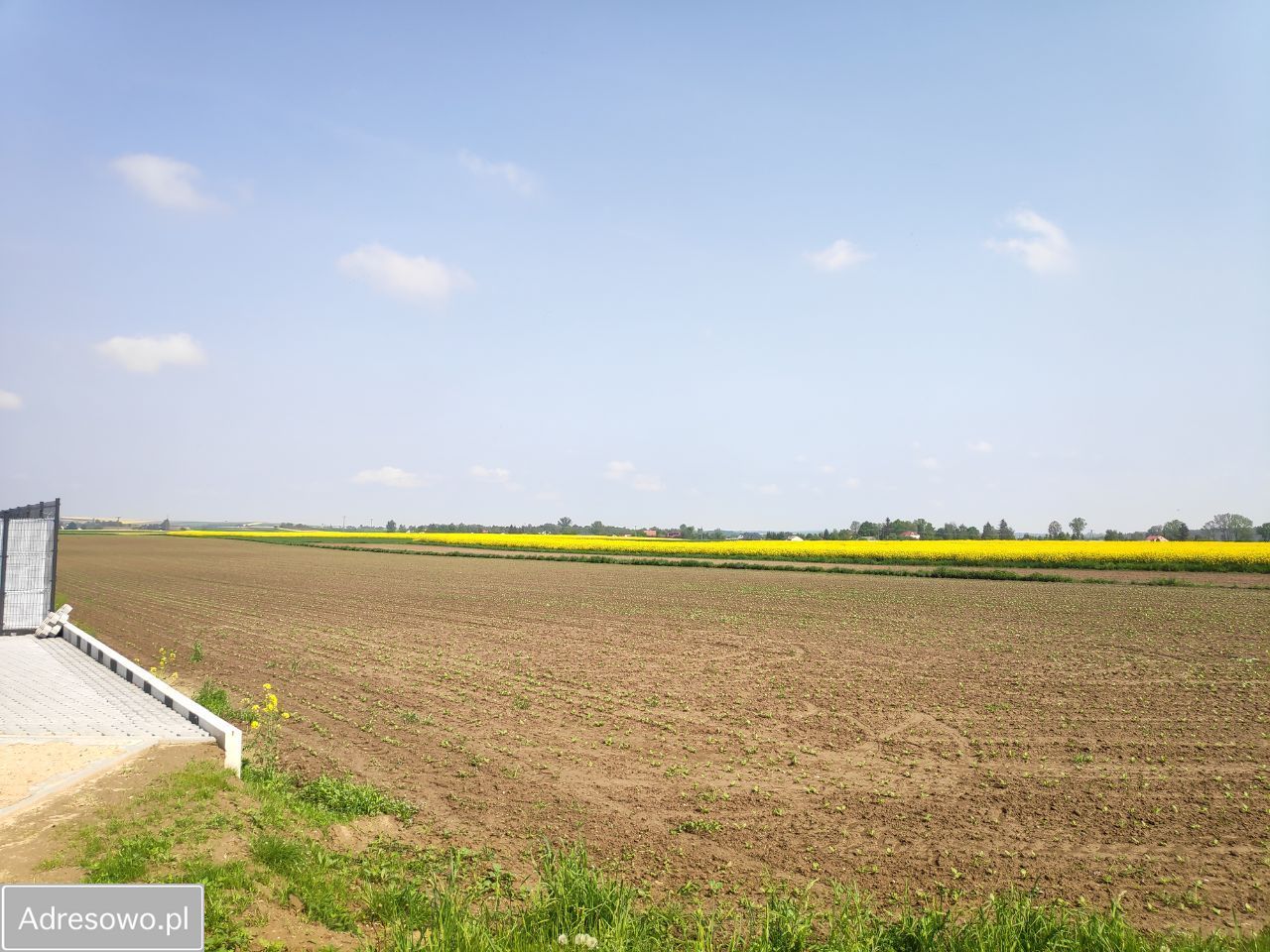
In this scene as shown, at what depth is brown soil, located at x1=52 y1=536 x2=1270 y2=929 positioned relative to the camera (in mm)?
6480

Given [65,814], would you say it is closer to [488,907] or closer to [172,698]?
[488,907]

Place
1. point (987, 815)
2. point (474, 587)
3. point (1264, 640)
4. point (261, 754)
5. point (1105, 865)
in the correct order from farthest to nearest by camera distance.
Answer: point (474, 587) < point (1264, 640) < point (261, 754) < point (987, 815) < point (1105, 865)

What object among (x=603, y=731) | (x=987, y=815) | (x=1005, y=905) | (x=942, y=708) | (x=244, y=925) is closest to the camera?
(x=244, y=925)

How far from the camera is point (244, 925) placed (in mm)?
4762

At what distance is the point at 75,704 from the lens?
30.9ft

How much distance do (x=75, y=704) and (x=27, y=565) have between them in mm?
9248

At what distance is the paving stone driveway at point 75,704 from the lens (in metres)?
8.13

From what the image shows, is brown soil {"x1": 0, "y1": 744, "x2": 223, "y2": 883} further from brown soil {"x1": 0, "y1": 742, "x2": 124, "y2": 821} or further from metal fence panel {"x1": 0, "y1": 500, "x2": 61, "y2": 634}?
metal fence panel {"x1": 0, "y1": 500, "x2": 61, "y2": 634}

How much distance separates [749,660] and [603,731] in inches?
224

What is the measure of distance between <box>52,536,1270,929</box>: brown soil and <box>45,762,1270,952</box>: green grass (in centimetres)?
50

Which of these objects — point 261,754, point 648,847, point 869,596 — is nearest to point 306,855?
point 648,847

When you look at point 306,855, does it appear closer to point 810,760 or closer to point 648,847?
point 648,847

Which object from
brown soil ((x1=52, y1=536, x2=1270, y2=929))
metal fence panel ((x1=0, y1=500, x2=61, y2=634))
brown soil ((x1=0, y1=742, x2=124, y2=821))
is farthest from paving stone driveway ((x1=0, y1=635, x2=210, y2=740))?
metal fence panel ((x1=0, y1=500, x2=61, y2=634))
